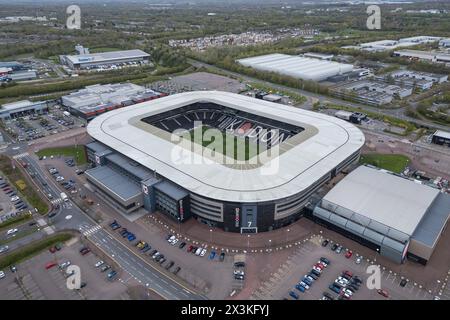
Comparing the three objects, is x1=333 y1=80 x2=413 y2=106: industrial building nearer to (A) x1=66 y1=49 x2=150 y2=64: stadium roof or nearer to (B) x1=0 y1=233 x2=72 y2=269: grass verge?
(B) x1=0 y1=233 x2=72 y2=269: grass verge

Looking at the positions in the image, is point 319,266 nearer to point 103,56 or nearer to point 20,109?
point 20,109

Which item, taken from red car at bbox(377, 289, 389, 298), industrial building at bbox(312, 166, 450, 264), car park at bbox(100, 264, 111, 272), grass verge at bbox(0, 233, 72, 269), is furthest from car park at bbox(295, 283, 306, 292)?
grass verge at bbox(0, 233, 72, 269)

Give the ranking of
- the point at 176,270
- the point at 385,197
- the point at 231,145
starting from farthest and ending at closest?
the point at 231,145
the point at 385,197
the point at 176,270

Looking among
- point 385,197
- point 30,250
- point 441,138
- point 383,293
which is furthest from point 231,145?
point 441,138

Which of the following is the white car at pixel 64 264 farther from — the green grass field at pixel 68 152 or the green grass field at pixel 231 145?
the green grass field at pixel 231 145
